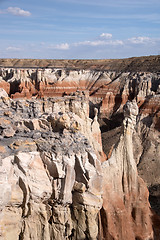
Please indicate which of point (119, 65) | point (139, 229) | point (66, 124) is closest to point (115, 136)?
point (139, 229)

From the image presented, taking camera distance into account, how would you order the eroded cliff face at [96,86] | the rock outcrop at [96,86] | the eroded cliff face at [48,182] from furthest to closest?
the eroded cliff face at [96,86]
the rock outcrop at [96,86]
the eroded cliff face at [48,182]

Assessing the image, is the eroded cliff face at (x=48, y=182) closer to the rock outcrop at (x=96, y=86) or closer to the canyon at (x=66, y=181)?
the canyon at (x=66, y=181)

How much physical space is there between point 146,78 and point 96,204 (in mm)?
47543

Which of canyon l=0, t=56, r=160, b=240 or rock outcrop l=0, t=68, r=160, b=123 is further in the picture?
rock outcrop l=0, t=68, r=160, b=123

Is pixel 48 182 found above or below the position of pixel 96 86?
above

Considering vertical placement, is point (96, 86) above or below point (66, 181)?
below

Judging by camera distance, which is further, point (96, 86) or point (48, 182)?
point (96, 86)

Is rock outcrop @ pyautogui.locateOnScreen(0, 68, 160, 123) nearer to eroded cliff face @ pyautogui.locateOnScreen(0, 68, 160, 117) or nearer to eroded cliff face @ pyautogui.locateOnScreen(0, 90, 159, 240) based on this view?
eroded cliff face @ pyautogui.locateOnScreen(0, 68, 160, 117)

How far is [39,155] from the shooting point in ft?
21.5

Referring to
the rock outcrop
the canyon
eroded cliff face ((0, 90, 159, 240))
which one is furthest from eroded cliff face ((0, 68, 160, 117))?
eroded cliff face ((0, 90, 159, 240))

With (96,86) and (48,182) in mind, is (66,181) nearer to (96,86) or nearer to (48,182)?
(48,182)

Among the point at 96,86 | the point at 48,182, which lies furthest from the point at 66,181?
the point at 96,86

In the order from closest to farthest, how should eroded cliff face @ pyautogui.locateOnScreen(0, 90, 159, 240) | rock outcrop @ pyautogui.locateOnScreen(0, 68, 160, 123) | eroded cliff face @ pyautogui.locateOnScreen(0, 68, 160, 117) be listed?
eroded cliff face @ pyautogui.locateOnScreen(0, 90, 159, 240)
rock outcrop @ pyautogui.locateOnScreen(0, 68, 160, 123)
eroded cliff face @ pyautogui.locateOnScreen(0, 68, 160, 117)

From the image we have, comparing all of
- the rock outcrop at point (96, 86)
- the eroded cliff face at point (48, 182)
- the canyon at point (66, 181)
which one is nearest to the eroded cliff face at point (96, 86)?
the rock outcrop at point (96, 86)
